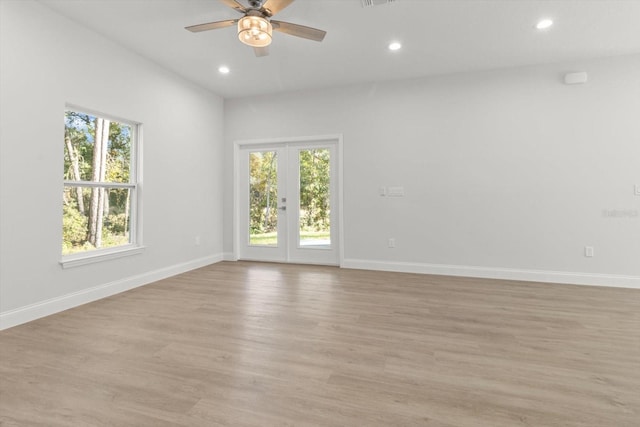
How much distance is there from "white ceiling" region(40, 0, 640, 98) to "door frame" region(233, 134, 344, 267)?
3.11 ft

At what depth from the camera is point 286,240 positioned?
216 inches

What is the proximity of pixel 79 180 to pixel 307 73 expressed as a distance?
3.13m

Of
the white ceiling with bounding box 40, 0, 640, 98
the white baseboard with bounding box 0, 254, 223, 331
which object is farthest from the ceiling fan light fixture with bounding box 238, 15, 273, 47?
the white baseboard with bounding box 0, 254, 223, 331

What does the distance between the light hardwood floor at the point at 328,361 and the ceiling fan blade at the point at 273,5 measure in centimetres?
262

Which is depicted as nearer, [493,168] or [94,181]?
[94,181]

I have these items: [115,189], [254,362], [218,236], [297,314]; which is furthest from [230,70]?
[254,362]

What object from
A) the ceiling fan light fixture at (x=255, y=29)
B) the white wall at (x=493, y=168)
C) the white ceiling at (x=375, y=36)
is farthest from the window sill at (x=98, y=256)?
the white wall at (x=493, y=168)

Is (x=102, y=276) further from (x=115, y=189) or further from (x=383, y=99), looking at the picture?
(x=383, y=99)

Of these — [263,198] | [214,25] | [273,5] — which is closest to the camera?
[273,5]

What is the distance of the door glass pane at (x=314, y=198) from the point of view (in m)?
5.26

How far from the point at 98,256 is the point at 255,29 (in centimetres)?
291

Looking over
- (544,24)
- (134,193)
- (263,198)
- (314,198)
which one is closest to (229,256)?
(263,198)

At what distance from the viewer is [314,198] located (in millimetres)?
5309

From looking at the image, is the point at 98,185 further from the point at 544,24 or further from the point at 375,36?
the point at 544,24
